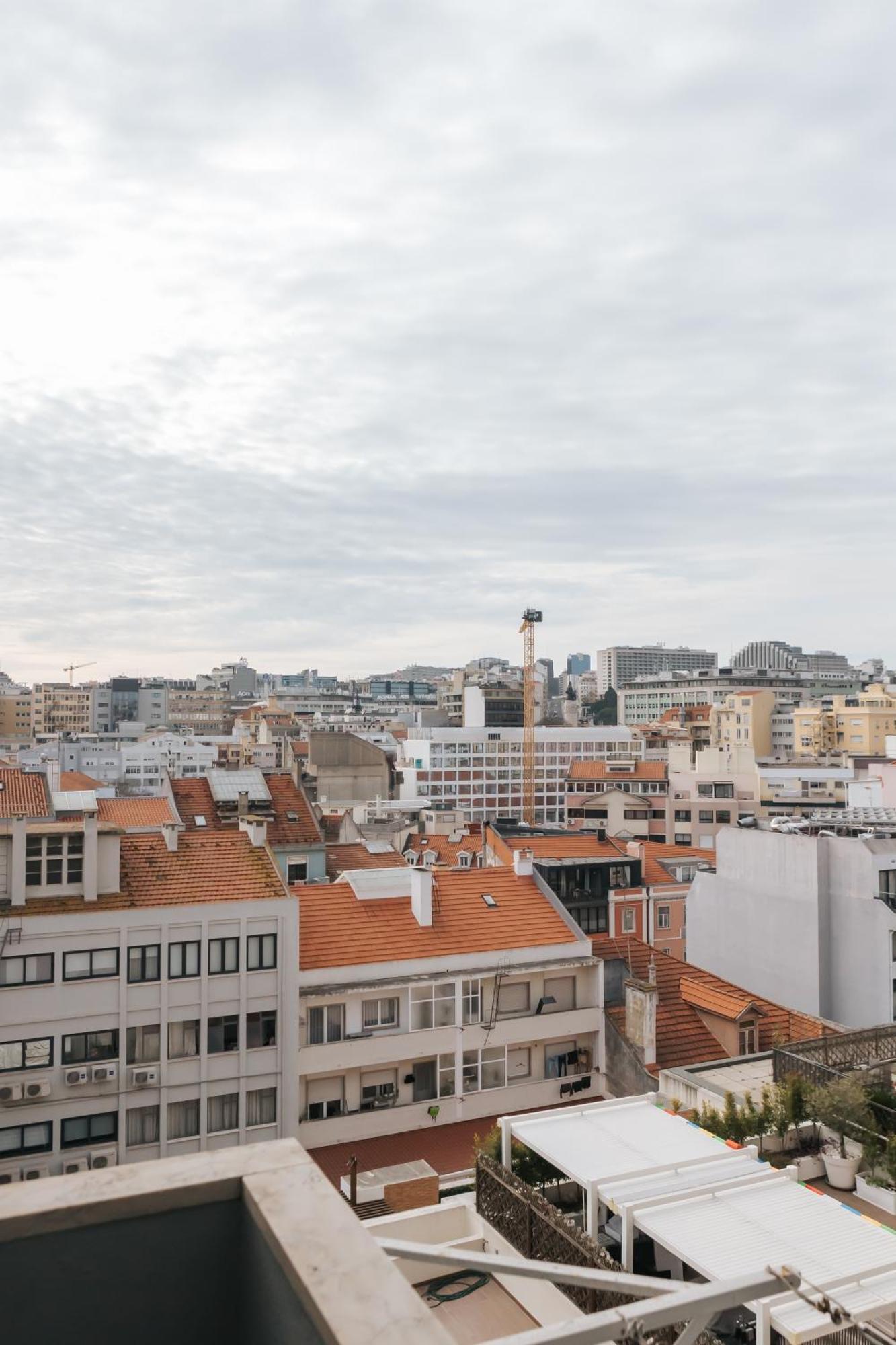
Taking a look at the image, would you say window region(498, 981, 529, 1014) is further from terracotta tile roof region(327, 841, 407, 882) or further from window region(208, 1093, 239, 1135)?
terracotta tile roof region(327, 841, 407, 882)

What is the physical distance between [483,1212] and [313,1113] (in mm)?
12011

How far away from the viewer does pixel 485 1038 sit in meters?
28.1

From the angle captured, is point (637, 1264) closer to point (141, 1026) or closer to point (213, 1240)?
point (213, 1240)

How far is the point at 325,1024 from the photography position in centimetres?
2708

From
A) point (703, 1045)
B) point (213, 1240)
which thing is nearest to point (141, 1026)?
point (703, 1045)

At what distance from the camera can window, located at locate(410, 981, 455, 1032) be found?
1087 inches

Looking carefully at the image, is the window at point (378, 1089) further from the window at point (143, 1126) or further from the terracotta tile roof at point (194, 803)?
the terracotta tile roof at point (194, 803)

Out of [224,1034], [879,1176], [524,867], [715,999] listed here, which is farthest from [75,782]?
[879,1176]

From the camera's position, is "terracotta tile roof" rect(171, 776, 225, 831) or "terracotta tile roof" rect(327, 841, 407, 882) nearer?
"terracotta tile roof" rect(327, 841, 407, 882)

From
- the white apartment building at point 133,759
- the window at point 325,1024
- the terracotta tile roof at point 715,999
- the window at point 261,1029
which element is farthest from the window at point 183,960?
the white apartment building at point 133,759

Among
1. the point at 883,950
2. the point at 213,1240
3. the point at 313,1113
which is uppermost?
the point at 213,1240

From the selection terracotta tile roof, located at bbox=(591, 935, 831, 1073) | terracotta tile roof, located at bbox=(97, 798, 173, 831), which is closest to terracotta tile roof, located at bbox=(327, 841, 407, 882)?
terracotta tile roof, located at bbox=(97, 798, 173, 831)

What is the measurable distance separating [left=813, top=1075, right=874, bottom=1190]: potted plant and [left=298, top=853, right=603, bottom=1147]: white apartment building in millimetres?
12129

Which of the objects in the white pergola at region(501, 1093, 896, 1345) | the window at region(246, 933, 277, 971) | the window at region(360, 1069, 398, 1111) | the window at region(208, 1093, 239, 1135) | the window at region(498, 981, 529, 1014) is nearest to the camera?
the white pergola at region(501, 1093, 896, 1345)
